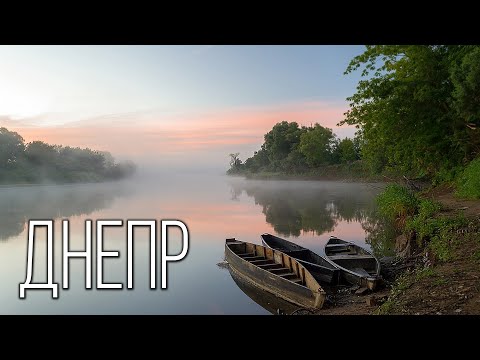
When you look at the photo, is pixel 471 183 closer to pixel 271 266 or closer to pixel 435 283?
pixel 271 266

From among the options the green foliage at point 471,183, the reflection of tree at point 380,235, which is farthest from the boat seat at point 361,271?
the green foliage at point 471,183

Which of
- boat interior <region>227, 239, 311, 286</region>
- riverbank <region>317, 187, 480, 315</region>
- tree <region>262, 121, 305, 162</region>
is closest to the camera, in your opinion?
riverbank <region>317, 187, 480, 315</region>

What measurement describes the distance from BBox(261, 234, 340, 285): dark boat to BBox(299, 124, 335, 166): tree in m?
40.6

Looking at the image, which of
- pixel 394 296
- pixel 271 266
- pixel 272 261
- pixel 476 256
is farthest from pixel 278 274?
pixel 476 256

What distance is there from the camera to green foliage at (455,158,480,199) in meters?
12.2

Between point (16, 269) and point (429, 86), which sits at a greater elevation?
point (429, 86)

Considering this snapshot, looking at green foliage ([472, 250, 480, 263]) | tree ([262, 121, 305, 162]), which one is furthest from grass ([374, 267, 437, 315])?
tree ([262, 121, 305, 162])

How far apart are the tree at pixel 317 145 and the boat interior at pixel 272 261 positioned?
41390 millimetres

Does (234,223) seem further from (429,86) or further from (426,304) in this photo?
(426,304)

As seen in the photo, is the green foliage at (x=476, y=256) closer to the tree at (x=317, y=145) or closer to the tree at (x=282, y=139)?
the tree at (x=317, y=145)

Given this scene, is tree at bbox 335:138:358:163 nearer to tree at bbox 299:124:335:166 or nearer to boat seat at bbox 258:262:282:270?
tree at bbox 299:124:335:166

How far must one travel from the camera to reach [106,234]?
17578 mm
